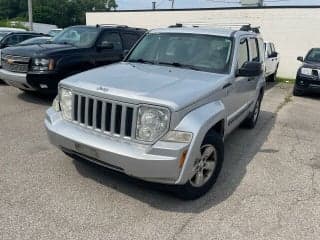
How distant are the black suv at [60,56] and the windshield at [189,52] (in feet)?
8.68

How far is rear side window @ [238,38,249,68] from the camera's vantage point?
5.07 metres

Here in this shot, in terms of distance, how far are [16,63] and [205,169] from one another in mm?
5356

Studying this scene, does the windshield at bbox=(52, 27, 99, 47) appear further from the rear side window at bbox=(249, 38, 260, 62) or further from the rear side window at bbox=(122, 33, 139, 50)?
the rear side window at bbox=(249, 38, 260, 62)

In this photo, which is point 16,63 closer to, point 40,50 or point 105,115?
point 40,50

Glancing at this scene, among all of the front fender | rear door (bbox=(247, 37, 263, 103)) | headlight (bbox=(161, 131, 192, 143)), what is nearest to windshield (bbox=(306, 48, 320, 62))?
rear door (bbox=(247, 37, 263, 103))

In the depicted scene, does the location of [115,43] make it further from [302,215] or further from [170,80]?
[302,215]

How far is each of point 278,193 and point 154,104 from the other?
1999 mm

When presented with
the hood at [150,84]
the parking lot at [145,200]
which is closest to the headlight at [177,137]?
the hood at [150,84]

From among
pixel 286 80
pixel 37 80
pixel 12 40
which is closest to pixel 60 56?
pixel 37 80

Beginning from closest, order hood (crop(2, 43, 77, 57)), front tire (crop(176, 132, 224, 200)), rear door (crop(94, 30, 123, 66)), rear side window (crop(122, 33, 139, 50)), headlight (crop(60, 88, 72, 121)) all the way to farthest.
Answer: front tire (crop(176, 132, 224, 200)), headlight (crop(60, 88, 72, 121)), hood (crop(2, 43, 77, 57)), rear door (crop(94, 30, 123, 66)), rear side window (crop(122, 33, 139, 50))

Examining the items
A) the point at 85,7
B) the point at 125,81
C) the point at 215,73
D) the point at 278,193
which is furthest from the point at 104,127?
the point at 85,7

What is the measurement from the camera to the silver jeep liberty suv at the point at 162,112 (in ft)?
11.1

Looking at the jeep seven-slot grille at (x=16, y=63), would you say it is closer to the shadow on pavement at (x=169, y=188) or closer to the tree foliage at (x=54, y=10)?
the shadow on pavement at (x=169, y=188)

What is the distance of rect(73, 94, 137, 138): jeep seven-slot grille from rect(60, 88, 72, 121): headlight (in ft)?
0.38
